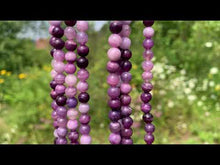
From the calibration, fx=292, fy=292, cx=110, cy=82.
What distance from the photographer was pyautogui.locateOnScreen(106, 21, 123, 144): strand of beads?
1.20 metres

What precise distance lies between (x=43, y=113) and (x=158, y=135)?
4.45 ft

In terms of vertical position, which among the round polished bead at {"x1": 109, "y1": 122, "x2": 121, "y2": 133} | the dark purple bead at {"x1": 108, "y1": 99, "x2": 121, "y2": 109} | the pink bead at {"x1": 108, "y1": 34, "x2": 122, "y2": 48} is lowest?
the round polished bead at {"x1": 109, "y1": 122, "x2": 121, "y2": 133}

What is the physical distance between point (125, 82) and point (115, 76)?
66 mm

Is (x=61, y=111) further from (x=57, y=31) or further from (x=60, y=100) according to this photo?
(x=57, y=31)

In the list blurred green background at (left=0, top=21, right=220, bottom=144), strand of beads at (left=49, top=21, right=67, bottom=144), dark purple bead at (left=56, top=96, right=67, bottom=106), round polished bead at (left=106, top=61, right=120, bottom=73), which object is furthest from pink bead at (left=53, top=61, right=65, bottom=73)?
blurred green background at (left=0, top=21, right=220, bottom=144)

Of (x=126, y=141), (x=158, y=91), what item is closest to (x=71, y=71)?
(x=126, y=141)

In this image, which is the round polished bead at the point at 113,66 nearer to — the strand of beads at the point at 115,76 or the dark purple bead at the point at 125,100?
the strand of beads at the point at 115,76

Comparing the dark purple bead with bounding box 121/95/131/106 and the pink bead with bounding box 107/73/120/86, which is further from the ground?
the pink bead with bounding box 107/73/120/86

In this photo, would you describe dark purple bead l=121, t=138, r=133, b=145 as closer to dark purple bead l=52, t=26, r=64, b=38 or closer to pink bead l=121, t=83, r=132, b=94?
pink bead l=121, t=83, r=132, b=94

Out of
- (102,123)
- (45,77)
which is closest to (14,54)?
(45,77)

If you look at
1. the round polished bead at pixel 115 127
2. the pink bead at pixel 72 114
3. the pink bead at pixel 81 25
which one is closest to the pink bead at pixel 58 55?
the pink bead at pixel 81 25

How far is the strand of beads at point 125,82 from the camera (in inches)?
49.2

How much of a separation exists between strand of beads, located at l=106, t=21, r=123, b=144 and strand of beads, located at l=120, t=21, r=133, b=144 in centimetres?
2

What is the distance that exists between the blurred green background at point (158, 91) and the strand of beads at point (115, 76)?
148 centimetres
